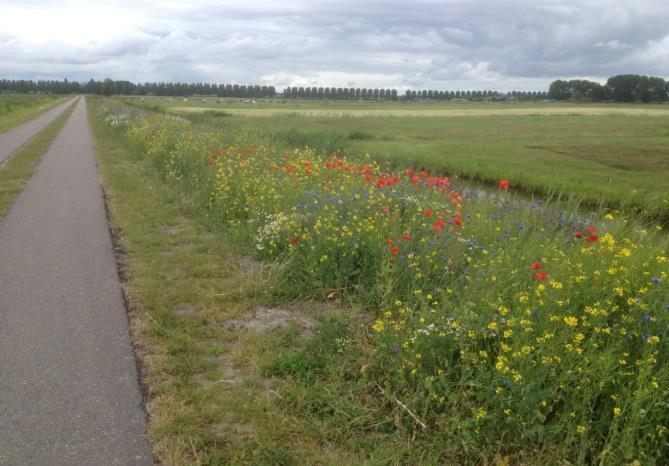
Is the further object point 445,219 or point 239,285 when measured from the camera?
point 445,219

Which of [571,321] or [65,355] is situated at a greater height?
[571,321]

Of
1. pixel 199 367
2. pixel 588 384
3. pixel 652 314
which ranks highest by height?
pixel 652 314

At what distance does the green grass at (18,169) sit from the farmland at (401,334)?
486 centimetres

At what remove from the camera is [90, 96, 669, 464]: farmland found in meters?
3.17

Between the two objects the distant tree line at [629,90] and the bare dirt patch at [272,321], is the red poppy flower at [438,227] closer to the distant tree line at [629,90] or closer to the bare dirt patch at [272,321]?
the bare dirt patch at [272,321]

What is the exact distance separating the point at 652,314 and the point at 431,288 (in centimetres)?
170

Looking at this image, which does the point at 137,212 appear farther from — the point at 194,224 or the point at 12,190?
the point at 12,190

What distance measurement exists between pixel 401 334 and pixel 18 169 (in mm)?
14026

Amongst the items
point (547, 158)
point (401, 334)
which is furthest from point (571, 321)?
point (547, 158)

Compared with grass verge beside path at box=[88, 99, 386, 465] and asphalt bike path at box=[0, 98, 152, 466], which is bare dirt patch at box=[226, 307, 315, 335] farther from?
asphalt bike path at box=[0, 98, 152, 466]

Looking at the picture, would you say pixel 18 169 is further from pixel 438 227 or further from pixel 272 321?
pixel 438 227

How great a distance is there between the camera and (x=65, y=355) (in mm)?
4297

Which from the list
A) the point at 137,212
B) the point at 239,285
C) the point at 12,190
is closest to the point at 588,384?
the point at 239,285

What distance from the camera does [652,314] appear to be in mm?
3668
